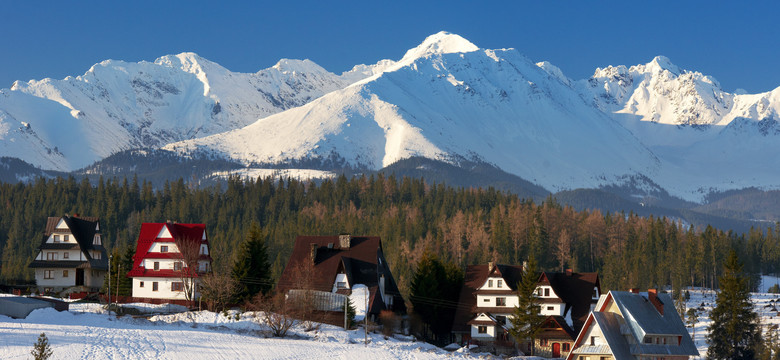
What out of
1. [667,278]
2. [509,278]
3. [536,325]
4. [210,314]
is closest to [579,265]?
[667,278]

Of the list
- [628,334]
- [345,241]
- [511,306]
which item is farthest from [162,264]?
[628,334]

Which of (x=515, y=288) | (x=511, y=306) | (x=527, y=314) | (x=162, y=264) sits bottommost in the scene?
(x=527, y=314)

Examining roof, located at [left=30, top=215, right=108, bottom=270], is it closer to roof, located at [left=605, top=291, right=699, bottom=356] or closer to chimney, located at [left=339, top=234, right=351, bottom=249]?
chimney, located at [left=339, top=234, right=351, bottom=249]

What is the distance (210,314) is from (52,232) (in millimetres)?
32248

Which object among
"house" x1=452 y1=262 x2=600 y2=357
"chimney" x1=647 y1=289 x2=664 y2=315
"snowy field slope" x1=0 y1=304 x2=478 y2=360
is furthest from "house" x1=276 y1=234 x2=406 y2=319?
"chimney" x1=647 y1=289 x2=664 y2=315

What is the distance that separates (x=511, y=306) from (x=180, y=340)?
39.1 metres

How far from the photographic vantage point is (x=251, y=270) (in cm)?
9950

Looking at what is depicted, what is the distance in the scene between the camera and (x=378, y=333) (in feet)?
306

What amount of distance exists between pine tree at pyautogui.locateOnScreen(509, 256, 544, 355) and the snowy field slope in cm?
910

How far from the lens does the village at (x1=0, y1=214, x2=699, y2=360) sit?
95688 mm

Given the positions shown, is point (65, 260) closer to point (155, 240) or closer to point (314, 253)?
point (155, 240)

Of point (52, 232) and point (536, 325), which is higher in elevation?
point (52, 232)

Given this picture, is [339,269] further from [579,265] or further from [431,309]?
[579,265]

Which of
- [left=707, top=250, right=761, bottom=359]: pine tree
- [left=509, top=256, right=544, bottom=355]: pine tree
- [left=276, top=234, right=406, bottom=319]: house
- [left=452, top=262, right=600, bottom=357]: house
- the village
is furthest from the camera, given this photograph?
[left=452, top=262, right=600, bottom=357]: house
